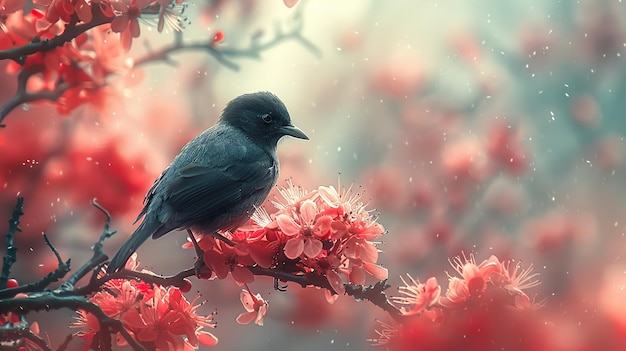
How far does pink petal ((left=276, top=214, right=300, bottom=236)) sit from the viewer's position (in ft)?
2.36

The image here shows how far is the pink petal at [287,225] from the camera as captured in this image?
0.72 meters

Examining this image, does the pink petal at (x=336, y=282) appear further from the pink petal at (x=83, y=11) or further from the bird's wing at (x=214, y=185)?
the pink petal at (x=83, y=11)

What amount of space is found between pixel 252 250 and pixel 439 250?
0.84 m

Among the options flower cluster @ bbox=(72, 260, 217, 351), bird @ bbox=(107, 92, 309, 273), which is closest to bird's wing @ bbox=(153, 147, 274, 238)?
bird @ bbox=(107, 92, 309, 273)

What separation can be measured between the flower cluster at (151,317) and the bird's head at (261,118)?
426 mm

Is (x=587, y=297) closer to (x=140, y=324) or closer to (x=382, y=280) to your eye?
(x=382, y=280)

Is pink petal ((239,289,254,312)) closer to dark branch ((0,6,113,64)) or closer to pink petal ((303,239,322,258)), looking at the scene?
pink petal ((303,239,322,258))

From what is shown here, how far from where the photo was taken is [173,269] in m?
1.35

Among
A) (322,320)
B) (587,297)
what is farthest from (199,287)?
(587,297)

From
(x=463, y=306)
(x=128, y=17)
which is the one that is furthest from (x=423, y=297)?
(x=128, y=17)

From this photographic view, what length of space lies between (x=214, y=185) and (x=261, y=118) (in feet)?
0.64

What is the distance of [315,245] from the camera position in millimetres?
713

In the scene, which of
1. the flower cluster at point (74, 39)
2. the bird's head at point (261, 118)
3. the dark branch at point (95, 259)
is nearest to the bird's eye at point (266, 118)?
the bird's head at point (261, 118)

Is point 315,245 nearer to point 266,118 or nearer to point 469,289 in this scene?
point 469,289
